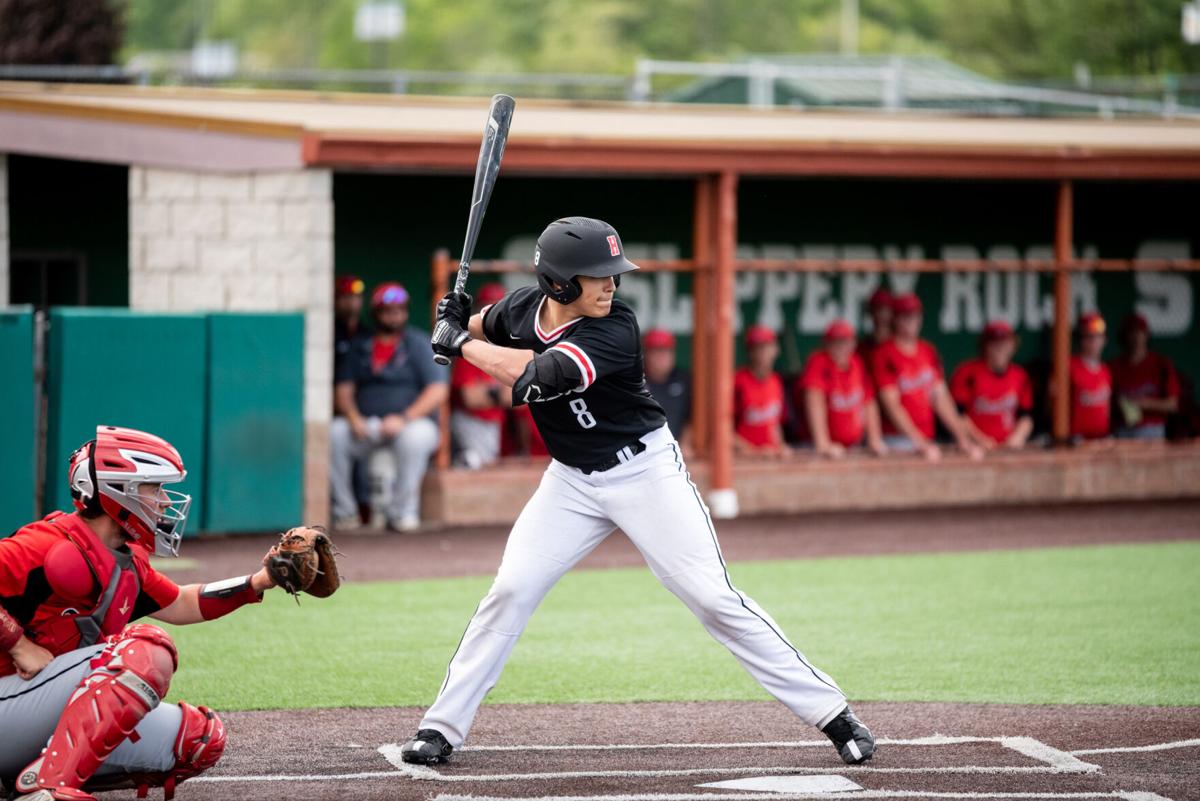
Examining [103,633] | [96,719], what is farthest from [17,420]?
[96,719]

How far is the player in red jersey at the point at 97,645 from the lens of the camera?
4285 millimetres

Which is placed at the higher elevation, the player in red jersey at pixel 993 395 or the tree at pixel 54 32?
the tree at pixel 54 32

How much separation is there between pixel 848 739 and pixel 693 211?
9679 mm

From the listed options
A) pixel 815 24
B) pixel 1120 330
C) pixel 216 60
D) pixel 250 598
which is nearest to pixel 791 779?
pixel 250 598

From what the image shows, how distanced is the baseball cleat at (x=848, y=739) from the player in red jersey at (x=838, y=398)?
24.3 feet

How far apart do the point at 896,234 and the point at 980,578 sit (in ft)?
20.5

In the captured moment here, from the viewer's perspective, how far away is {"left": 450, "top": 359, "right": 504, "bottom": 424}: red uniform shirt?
11.8 meters

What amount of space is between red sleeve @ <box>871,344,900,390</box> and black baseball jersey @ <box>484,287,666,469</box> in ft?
25.3

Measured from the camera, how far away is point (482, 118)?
13.0 meters

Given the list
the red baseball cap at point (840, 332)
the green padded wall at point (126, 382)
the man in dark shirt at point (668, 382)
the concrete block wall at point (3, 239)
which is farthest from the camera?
the red baseball cap at point (840, 332)

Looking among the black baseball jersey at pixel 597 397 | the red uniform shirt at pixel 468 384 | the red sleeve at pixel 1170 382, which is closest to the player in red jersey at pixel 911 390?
the red sleeve at pixel 1170 382

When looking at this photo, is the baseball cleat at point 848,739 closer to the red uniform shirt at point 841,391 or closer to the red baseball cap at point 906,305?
the red uniform shirt at point 841,391

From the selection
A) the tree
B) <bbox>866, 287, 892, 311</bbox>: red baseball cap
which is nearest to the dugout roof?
<bbox>866, 287, 892, 311</bbox>: red baseball cap

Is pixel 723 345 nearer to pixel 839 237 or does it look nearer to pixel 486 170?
pixel 839 237
